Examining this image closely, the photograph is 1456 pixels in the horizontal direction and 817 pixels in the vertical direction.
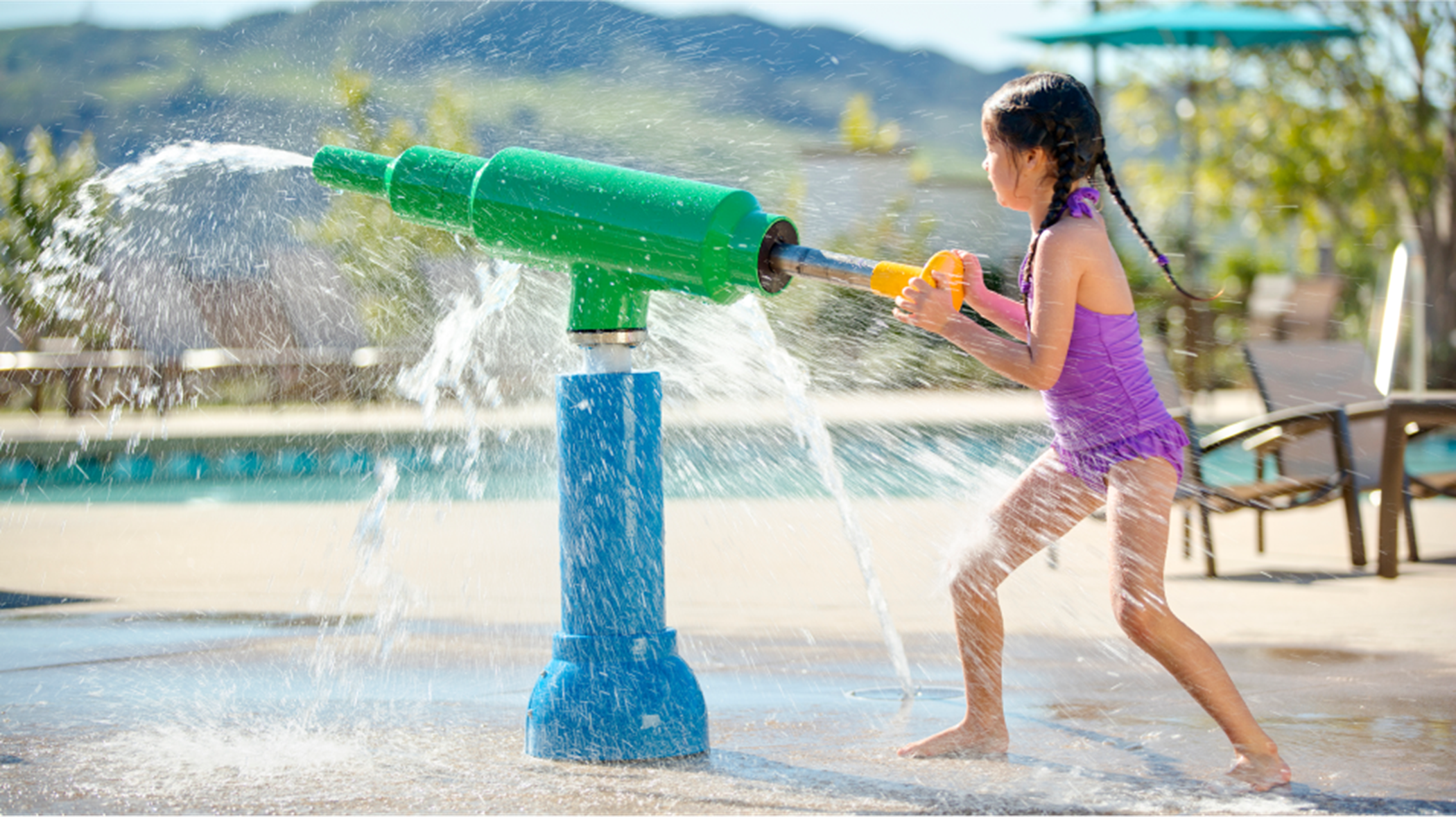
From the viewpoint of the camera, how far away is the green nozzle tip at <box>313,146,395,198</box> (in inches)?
114

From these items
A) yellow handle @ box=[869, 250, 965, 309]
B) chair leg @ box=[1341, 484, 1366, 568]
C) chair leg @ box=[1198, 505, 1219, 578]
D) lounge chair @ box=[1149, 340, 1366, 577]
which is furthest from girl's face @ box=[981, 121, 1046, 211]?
chair leg @ box=[1341, 484, 1366, 568]

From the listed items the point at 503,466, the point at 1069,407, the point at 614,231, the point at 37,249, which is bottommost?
the point at 1069,407

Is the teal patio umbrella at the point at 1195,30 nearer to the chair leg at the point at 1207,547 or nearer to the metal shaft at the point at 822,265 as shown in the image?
the chair leg at the point at 1207,547

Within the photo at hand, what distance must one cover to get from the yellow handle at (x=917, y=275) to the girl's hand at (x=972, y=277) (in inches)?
0.9

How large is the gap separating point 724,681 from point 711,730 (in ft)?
1.76

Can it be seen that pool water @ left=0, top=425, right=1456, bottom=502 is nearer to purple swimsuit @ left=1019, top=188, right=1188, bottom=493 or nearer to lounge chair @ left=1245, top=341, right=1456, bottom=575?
lounge chair @ left=1245, top=341, right=1456, bottom=575

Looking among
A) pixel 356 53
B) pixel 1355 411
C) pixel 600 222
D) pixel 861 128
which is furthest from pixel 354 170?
pixel 356 53

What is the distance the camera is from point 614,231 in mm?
2633

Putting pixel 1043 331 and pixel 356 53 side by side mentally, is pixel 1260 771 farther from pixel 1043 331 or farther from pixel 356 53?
pixel 356 53

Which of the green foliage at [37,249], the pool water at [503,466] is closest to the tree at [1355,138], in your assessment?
the pool water at [503,466]

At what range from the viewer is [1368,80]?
19.6m

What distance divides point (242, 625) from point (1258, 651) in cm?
286

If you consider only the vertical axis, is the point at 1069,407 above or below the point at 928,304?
below

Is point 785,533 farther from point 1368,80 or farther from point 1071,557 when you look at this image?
point 1368,80
